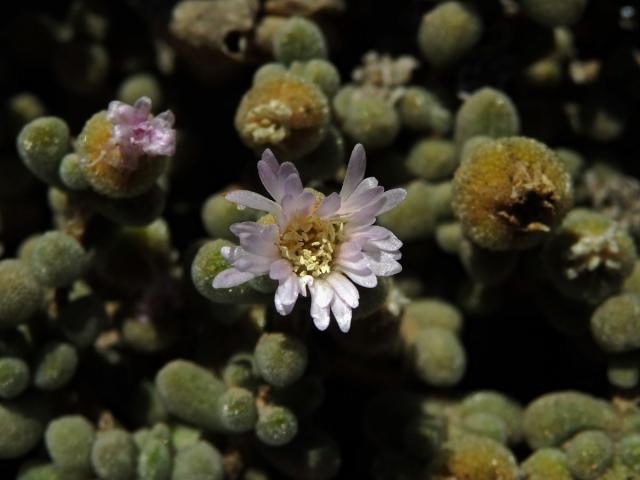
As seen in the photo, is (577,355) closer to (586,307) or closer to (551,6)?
(586,307)

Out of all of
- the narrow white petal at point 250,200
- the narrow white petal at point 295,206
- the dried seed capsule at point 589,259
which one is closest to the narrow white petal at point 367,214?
the narrow white petal at point 295,206

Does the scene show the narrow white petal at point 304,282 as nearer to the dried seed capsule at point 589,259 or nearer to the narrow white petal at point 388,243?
the narrow white petal at point 388,243

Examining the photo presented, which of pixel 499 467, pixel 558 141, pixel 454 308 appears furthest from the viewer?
pixel 558 141

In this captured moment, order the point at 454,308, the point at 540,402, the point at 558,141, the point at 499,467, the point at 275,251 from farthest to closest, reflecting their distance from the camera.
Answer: the point at 558,141 < the point at 454,308 < the point at 540,402 < the point at 499,467 < the point at 275,251

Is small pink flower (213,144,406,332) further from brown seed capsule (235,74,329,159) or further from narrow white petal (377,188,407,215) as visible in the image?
brown seed capsule (235,74,329,159)

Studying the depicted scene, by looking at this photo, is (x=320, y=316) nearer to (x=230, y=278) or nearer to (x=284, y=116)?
(x=230, y=278)

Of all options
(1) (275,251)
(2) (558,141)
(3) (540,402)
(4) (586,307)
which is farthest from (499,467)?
(2) (558,141)

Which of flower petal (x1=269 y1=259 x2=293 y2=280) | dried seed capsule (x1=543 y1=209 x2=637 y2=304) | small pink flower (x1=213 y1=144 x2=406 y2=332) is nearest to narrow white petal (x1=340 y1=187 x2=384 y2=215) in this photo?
small pink flower (x1=213 y1=144 x2=406 y2=332)
